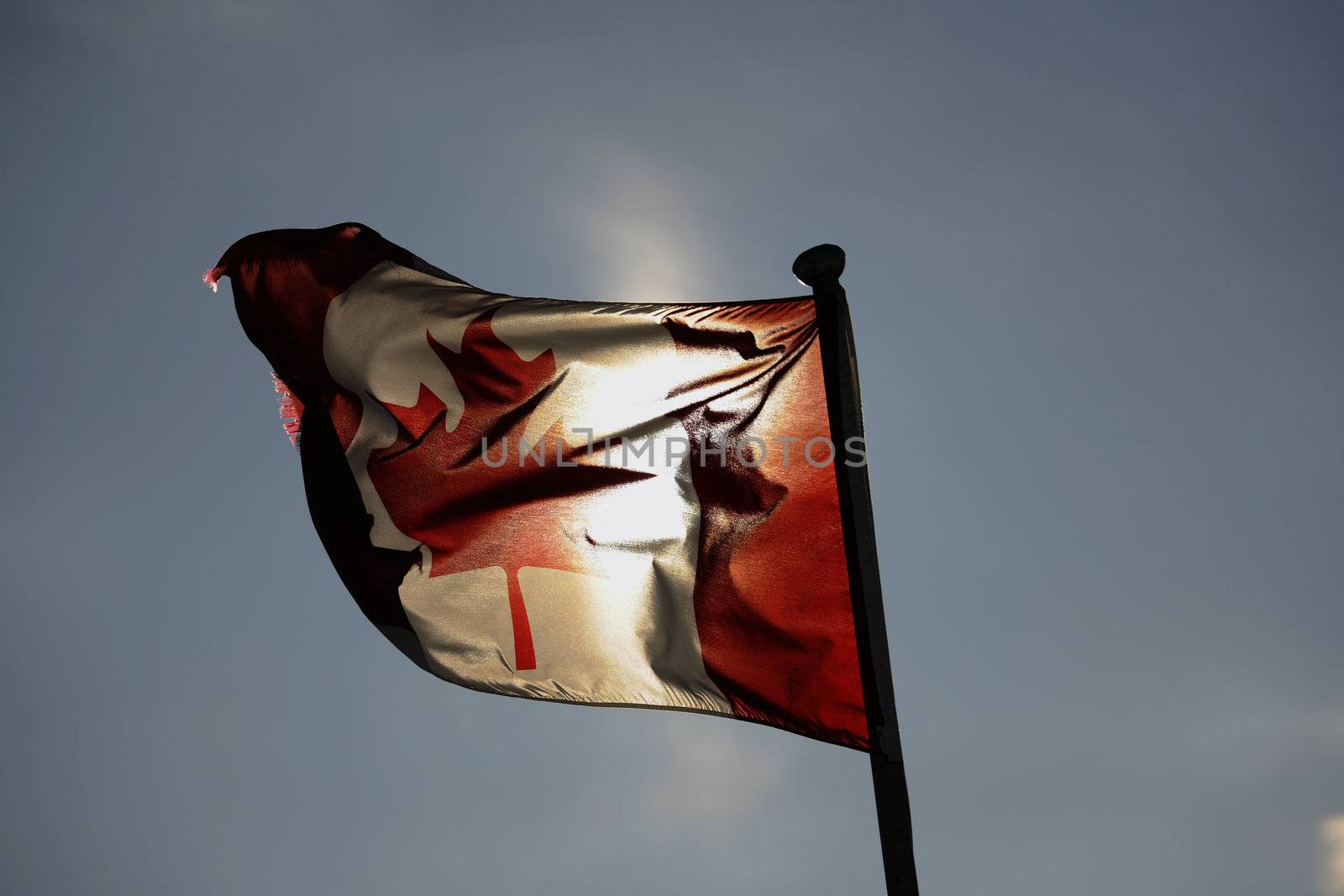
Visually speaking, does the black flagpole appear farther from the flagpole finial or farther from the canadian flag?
the canadian flag

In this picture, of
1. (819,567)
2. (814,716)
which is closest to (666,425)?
(819,567)

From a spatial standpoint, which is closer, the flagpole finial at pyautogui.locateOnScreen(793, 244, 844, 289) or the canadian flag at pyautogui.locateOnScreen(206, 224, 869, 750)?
the flagpole finial at pyautogui.locateOnScreen(793, 244, 844, 289)

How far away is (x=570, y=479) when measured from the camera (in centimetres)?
841

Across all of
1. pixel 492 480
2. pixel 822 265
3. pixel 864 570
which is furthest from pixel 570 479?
pixel 864 570

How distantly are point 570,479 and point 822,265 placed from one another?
2.50 meters

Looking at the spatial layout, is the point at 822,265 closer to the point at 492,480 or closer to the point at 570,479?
the point at 570,479

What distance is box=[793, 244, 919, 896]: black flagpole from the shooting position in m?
6.07

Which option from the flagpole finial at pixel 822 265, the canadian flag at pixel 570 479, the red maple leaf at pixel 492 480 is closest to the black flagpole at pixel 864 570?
the flagpole finial at pixel 822 265

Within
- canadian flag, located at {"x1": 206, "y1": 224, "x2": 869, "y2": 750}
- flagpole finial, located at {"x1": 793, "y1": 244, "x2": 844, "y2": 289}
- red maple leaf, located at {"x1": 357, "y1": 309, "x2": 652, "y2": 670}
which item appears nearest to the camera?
flagpole finial, located at {"x1": 793, "y1": 244, "x2": 844, "y2": 289}

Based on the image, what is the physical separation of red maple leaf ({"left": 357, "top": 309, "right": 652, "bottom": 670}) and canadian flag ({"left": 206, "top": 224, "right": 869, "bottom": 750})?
0.6 inches

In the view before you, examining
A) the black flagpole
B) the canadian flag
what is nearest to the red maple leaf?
the canadian flag

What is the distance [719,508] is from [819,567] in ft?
2.73

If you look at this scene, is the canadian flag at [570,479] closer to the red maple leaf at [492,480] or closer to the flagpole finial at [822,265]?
the red maple leaf at [492,480]

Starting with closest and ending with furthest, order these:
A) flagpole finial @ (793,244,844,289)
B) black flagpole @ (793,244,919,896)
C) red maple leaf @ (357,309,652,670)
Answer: black flagpole @ (793,244,919,896) → flagpole finial @ (793,244,844,289) → red maple leaf @ (357,309,652,670)
